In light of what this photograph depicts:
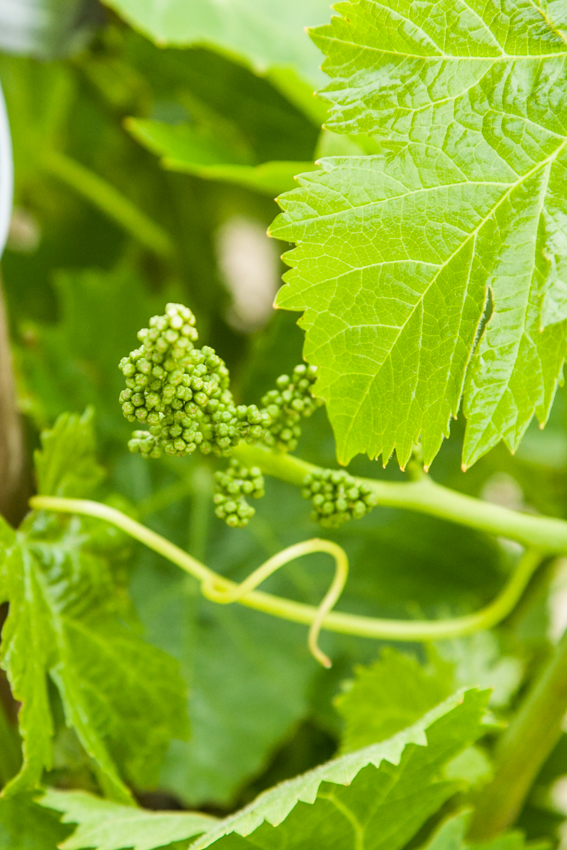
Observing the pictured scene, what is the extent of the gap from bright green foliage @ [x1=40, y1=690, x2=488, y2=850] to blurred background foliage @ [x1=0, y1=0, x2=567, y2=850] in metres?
0.16

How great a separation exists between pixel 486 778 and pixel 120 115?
68 centimetres

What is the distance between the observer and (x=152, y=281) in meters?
0.85

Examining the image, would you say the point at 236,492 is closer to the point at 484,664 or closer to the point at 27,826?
the point at 27,826

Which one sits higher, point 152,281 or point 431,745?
point 152,281

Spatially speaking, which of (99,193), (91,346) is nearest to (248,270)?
(99,193)

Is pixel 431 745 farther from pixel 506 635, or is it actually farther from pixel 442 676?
pixel 506 635

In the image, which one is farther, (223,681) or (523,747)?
(223,681)

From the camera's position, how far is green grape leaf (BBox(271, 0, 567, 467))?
0.90 feet

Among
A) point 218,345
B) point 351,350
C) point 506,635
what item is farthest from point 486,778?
point 218,345

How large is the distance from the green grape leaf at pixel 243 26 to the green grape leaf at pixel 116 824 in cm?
46

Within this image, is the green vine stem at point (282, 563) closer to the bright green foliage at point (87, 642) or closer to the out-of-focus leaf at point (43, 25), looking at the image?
the bright green foliage at point (87, 642)

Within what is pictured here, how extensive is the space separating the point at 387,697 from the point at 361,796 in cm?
11

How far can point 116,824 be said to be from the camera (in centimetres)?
35

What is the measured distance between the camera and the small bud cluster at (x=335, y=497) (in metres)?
0.30
